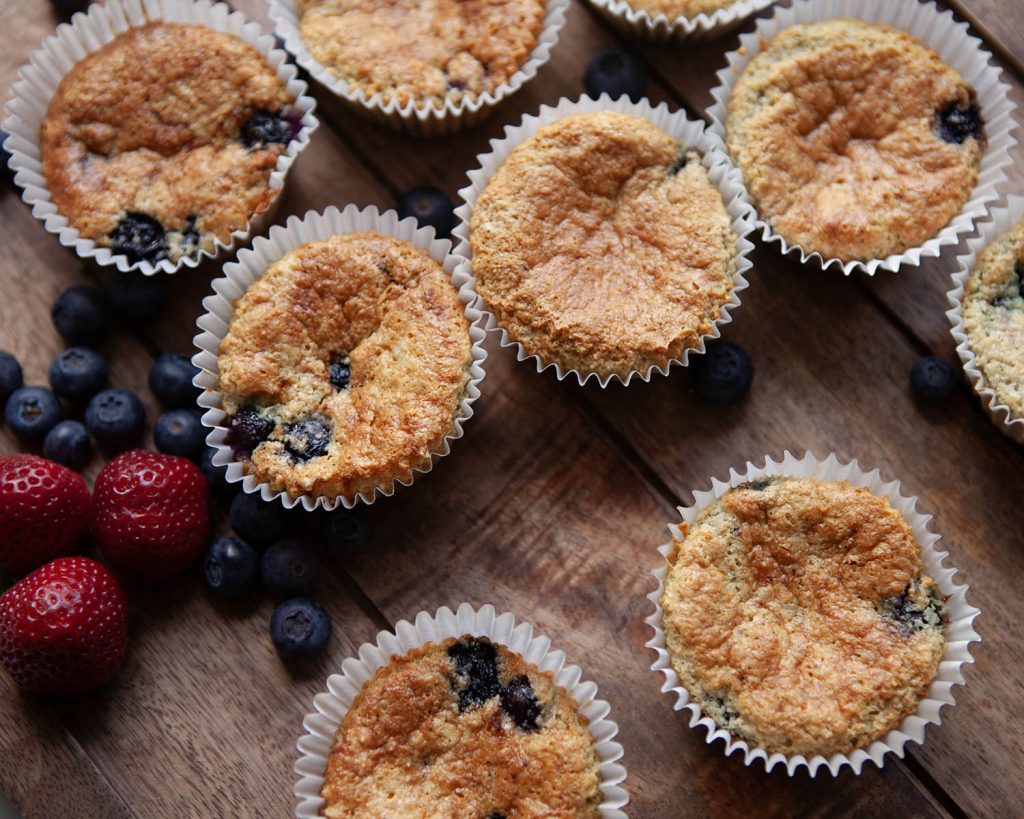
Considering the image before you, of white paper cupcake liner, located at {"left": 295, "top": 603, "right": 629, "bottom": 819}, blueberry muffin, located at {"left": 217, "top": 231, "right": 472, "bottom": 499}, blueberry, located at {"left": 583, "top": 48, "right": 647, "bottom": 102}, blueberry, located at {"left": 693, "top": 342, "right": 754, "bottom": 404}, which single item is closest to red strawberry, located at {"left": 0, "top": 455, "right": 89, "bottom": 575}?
blueberry muffin, located at {"left": 217, "top": 231, "right": 472, "bottom": 499}

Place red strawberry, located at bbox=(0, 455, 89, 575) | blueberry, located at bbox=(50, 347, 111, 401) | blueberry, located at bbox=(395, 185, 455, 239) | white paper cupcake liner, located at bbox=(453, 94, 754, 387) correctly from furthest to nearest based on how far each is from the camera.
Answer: blueberry, located at bbox=(395, 185, 455, 239), blueberry, located at bbox=(50, 347, 111, 401), white paper cupcake liner, located at bbox=(453, 94, 754, 387), red strawberry, located at bbox=(0, 455, 89, 575)

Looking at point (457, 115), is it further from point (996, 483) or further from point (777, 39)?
point (996, 483)

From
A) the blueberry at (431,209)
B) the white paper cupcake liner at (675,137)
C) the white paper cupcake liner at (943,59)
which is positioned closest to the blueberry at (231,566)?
the white paper cupcake liner at (675,137)

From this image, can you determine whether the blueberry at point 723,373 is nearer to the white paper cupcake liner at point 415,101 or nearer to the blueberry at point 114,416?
the white paper cupcake liner at point 415,101

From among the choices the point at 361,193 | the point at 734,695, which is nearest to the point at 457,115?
the point at 361,193

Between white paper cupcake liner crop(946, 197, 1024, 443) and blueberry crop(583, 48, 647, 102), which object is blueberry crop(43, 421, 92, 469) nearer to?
blueberry crop(583, 48, 647, 102)
